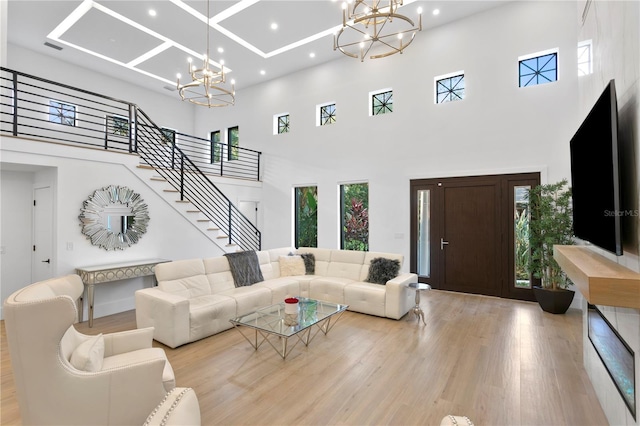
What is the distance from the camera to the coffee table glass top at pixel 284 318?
3.12 m

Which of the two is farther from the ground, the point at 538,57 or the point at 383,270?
the point at 538,57

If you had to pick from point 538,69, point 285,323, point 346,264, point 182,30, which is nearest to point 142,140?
point 182,30

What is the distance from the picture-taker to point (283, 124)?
877 centimetres

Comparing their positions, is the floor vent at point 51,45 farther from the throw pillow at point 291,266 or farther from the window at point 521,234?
the window at point 521,234

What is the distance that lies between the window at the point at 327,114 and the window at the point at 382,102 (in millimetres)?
1071

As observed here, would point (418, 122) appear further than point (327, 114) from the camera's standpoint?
No

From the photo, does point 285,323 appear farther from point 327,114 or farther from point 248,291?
point 327,114

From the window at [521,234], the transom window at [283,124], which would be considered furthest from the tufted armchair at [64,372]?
the transom window at [283,124]

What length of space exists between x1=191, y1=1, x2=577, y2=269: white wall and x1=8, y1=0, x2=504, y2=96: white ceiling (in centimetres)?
57

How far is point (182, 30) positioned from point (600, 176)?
24.1 ft

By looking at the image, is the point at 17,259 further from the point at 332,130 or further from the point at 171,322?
the point at 332,130

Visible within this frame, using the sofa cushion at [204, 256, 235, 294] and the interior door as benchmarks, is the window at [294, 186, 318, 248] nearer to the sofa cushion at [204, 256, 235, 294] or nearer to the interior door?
the sofa cushion at [204, 256, 235, 294]

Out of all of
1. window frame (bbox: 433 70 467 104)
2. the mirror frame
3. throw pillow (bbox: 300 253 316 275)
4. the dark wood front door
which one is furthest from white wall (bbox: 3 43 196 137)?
the dark wood front door

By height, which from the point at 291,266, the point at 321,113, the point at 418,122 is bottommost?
the point at 291,266
